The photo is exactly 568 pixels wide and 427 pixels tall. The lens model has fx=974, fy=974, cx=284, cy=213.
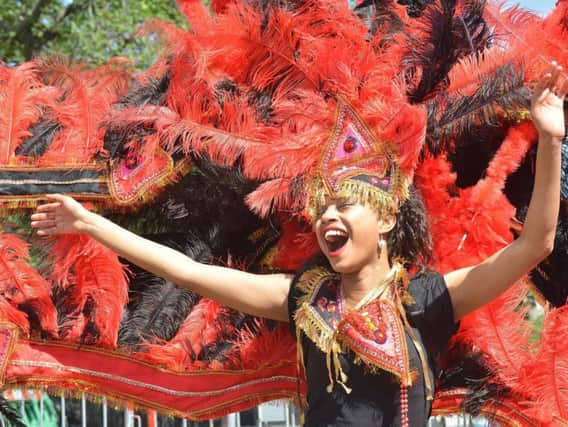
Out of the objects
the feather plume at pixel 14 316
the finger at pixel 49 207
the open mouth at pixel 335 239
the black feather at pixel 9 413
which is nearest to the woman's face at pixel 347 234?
the open mouth at pixel 335 239

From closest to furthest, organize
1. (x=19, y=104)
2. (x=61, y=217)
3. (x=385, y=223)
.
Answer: (x=385, y=223), (x=61, y=217), (x=19, y=104)

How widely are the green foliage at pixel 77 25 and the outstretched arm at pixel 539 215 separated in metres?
5.99

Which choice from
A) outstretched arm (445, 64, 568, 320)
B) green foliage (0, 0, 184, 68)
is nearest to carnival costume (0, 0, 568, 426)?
outstretched arm (445, 64, 568, 320)

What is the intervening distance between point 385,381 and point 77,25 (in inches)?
277

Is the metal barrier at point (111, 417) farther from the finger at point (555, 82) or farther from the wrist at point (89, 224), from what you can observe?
the finger at point (555, 82)

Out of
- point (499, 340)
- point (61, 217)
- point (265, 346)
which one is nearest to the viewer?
point (61, 217)

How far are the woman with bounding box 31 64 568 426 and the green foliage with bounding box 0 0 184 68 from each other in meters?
5.68

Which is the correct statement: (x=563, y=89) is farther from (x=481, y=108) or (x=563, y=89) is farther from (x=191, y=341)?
(x=191, y=341)

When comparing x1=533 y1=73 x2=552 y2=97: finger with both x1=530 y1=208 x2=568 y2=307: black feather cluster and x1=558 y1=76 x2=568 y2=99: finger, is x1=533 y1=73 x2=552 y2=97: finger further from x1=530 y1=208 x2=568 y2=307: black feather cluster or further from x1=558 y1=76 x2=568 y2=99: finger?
x1=530 y1=208 x2=568 y2=307: black feather cluster

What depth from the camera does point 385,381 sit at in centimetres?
230

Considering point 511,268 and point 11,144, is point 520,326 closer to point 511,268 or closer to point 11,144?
point 511,268

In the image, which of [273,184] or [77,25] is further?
[77,25]

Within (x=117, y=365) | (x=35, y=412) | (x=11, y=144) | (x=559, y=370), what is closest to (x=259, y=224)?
(x=117, y=365)

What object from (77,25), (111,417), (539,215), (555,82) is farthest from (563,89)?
(77,25)
